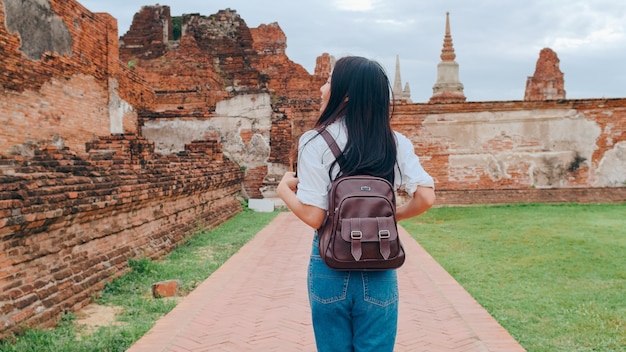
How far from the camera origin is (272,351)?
3.85 meters

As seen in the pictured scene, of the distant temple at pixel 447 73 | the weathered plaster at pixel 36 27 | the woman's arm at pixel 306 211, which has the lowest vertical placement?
the woman's arm at pixel 306 211

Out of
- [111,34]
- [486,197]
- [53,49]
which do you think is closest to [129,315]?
[53,49]

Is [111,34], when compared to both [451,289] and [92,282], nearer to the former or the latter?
[92,282]

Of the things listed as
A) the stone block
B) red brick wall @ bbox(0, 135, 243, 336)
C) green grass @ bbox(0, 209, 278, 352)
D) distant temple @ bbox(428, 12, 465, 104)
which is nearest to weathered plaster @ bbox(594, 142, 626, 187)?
distant temple @ bbox(428, 12, 465, 104)

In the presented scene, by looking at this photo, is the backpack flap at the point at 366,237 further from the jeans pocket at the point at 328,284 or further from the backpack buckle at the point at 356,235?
the jeans pocket at the point at 328,284

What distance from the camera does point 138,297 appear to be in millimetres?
5246

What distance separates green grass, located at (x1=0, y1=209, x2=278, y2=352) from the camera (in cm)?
383

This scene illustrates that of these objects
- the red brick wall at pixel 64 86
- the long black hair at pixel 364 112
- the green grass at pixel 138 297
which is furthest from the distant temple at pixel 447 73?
the long black hair at pixel 364 112

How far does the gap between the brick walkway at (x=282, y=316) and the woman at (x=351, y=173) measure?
1.96 m

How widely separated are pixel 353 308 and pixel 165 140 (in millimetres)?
13795

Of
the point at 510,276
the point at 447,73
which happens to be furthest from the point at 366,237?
the point at 447,73

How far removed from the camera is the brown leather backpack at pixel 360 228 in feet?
6.35

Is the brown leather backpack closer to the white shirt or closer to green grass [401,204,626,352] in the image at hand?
the white shirt

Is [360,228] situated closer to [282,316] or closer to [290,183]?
[290,183]
